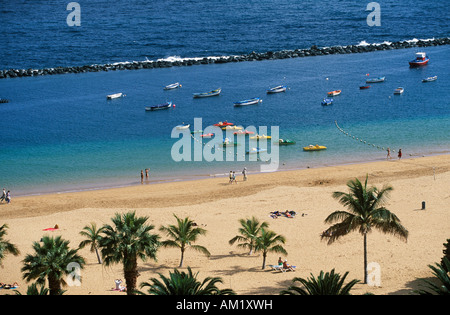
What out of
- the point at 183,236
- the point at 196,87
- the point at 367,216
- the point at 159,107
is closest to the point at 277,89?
the point at 196,87

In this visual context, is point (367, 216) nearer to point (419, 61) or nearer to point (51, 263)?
point (51, 263)

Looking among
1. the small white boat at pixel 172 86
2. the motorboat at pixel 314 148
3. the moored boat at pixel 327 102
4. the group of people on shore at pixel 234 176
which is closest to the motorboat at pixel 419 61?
the moored boat at pixel 327 102

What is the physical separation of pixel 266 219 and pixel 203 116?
123ft

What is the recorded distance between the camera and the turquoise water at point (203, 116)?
61.2 m

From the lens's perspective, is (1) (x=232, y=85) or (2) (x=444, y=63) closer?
(1) (x=232, y=85)

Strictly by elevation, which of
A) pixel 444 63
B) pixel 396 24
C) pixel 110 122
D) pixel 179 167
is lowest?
pixel 179 167

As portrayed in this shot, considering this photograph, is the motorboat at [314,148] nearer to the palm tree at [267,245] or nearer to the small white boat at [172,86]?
the palm tree at [267,245]

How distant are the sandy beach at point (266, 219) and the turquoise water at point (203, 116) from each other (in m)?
4.78

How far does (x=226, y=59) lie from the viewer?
110750mm

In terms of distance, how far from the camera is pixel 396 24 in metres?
130

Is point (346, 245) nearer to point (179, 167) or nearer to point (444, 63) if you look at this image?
point (179, 167)
